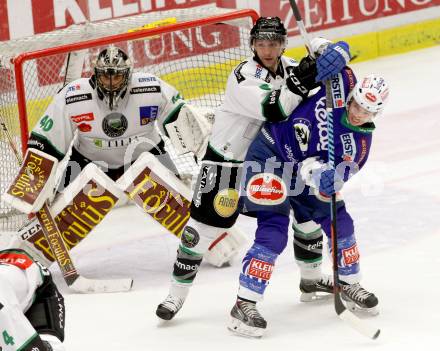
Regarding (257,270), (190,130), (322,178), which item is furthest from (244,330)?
(190,130)

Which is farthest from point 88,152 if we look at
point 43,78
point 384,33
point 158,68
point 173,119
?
Result: point 384,33

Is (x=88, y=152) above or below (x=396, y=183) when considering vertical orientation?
above

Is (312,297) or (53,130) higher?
(53,130)

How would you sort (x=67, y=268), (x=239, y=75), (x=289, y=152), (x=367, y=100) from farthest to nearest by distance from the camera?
(x=67, y=268)
(x=239, y=75)
(x=289, y=152)
(x=367, y=100)

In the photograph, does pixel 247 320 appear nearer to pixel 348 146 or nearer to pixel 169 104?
pixel 348 146

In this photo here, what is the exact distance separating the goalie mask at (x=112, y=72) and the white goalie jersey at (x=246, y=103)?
0.69 metres

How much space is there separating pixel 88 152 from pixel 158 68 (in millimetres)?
1367

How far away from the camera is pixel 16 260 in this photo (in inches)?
129

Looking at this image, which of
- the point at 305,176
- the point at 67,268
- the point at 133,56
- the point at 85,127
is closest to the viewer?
the point at 305,176

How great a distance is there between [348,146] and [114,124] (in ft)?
4.75

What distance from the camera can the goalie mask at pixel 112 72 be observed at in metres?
5.09

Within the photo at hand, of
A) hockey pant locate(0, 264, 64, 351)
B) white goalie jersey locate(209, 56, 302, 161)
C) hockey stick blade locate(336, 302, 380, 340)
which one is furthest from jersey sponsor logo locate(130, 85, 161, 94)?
hockey pant locate(0, 264, 64, 351)

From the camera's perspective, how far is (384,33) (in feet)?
29.5

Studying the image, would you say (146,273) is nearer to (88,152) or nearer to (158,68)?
(88,152)
